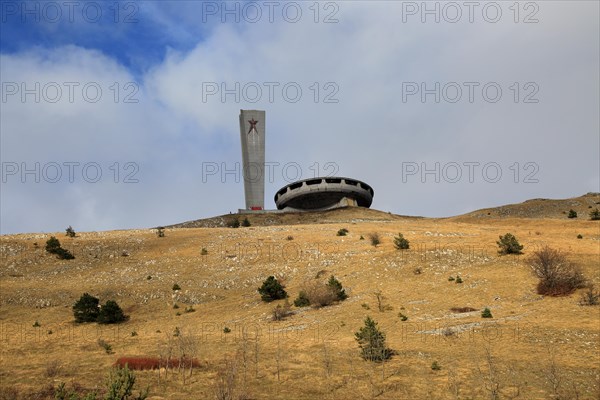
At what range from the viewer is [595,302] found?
87.5 ft

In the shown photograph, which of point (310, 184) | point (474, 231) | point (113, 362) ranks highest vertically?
point (310, 184)

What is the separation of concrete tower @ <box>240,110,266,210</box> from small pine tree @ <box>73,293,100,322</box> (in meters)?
71.1

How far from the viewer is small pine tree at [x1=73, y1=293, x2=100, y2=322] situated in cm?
3250

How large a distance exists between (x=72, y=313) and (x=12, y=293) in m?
6.28

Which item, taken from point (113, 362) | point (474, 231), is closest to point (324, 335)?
point (113, 362)

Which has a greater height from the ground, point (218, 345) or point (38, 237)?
point (38, 237)

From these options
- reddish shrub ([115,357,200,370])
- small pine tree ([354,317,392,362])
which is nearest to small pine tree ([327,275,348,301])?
small pine tree ([354,317,392,362])

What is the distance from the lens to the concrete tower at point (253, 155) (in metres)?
105

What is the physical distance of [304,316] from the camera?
31016 millimetres

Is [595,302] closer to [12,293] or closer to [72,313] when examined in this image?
[72,313]

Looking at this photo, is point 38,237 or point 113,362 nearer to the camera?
point 113,362

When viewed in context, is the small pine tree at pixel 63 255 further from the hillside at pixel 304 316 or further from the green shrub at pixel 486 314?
the green shrub at pixel 486 314

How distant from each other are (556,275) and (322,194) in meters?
65.7

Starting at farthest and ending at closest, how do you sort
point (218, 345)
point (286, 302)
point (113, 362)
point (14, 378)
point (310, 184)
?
point (310, 184)
point (286, 302)
point (218, 345)
point (113, 362)
point (14, 378)
